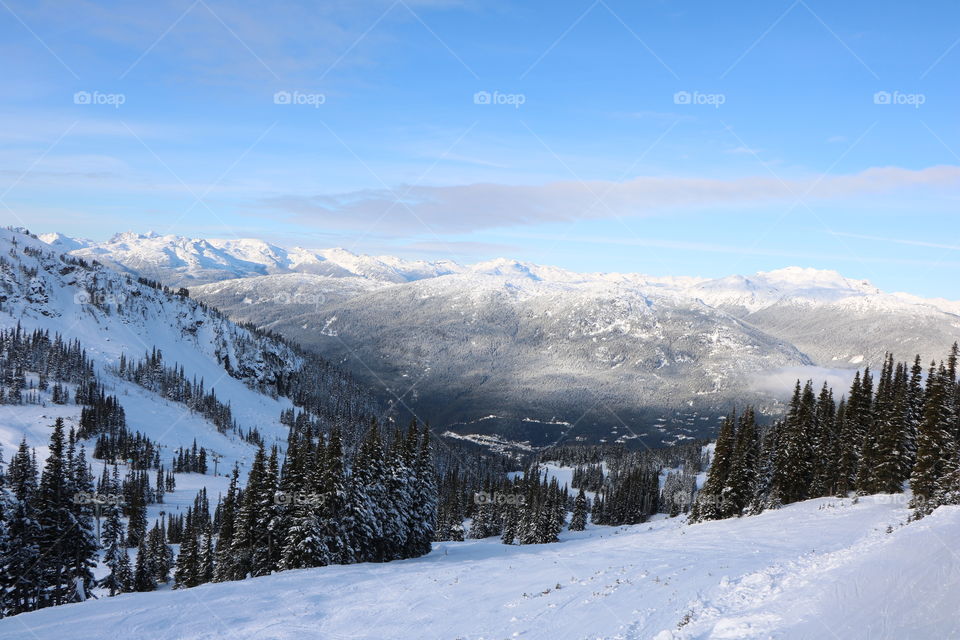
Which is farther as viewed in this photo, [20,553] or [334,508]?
[334,508]

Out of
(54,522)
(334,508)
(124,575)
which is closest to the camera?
(54,522)

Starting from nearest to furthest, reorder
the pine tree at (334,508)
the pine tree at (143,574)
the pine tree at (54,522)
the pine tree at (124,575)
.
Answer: the pine tree at (54,522), the pine tree at (334,508), the pine tree at (124,575), the pine tree at (143,574)

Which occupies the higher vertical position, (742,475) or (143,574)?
(742,475)

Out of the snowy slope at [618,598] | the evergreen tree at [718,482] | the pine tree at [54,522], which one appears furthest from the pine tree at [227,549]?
the evergreen tree at [718,482]

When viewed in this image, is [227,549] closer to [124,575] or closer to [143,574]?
[143,574]

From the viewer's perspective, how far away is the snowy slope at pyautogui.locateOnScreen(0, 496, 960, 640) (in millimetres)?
15523

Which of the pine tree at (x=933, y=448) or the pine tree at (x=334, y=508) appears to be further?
the pine tree at (x=334, y=508)

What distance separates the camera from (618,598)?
2284cm

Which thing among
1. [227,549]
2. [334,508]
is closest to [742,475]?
[334,508]

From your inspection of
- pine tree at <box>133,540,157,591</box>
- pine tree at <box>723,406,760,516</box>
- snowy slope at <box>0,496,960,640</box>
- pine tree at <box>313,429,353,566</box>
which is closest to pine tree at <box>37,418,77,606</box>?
snowy slope at <box>0,496,960,640</box>

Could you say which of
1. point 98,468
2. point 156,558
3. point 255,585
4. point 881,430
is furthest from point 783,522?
point 98,468

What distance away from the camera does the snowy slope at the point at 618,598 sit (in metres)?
15.5

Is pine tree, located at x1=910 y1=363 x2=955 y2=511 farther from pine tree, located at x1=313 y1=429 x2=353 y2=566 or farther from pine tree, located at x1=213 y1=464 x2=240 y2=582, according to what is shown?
pine tree, located at x1=213 y1=464 x2=240 y2=582

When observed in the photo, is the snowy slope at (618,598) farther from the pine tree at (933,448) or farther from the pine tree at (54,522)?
the pine tree at (54,522)
